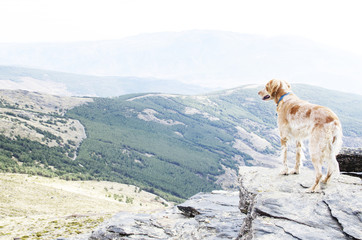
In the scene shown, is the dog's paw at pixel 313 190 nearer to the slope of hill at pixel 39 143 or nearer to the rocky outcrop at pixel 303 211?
the rocky outcrop at pixel 303 211

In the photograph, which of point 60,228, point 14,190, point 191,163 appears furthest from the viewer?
point 191,163

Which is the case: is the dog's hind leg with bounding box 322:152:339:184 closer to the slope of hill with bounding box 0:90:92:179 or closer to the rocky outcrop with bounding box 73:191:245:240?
the rocky outcrop with bounding box 73:191:245:240

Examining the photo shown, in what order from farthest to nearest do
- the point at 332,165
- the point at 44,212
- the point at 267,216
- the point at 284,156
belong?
1. the point at 44,212
2. the point at 284,156
3. the point at 332,165
4. the point at 267,216

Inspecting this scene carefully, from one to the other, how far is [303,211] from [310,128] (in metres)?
2.88

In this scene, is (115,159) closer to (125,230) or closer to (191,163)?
(191,163)

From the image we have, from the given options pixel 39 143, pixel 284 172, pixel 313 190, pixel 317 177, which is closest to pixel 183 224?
pixel 284 172

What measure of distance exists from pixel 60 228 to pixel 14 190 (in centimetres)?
2363

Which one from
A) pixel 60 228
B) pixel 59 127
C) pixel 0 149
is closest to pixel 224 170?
pixel 59 127

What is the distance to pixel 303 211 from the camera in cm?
775

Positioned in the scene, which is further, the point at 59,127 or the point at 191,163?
the point at 191,163

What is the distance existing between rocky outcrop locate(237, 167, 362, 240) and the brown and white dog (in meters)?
0.61

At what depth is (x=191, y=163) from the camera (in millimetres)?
185375

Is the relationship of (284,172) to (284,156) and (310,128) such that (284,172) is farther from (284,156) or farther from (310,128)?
(310,128)

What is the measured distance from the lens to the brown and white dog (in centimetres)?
858
